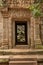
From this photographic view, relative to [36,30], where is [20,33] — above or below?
below

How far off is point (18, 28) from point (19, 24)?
0.28 metres

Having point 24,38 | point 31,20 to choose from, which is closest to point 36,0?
point 31,20

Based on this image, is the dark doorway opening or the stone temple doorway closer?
the stone temple doorway

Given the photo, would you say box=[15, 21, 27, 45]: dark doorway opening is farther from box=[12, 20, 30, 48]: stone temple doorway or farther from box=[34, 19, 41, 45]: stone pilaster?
box=[34, 19, 41, 45]: stone pilaster

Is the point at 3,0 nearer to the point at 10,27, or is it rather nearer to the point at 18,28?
the point at 10,27

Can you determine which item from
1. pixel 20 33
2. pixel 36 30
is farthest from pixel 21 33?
pixel 36 30

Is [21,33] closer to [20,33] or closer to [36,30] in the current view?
→ [20,33]

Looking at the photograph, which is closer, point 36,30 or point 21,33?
point 36,30

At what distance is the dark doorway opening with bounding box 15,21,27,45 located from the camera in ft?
34.6

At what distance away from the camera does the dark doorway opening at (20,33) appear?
10539 millimetres

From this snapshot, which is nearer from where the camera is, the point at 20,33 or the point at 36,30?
the point at 36,30

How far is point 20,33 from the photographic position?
35.7ft

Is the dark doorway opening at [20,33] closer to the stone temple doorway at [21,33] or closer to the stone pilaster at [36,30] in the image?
the stone temple doorway at [21,33]

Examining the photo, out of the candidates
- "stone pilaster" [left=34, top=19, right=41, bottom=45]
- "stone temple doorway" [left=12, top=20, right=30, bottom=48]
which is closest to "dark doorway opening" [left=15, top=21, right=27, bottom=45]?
"stone temple doorway" [left=12, top=20, right=30, bottom=48]
